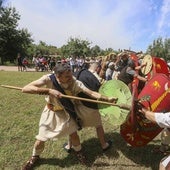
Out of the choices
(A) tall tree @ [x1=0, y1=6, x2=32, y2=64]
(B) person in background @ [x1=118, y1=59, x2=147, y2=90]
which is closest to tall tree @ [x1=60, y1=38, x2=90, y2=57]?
(A) tall tree @ [x1=0, y1=6, x2=32, y2=64]

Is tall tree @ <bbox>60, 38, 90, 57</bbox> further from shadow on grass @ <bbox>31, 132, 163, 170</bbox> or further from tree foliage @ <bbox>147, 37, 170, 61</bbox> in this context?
shadow on grass @ <bbox>31, 132, 163, 170</bbox>

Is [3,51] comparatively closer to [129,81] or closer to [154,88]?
[129,81]

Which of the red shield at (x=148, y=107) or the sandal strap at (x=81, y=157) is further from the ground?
the red shield at (x=148, y=107)

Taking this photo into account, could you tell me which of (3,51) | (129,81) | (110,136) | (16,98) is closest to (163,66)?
(129,81)

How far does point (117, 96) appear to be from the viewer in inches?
179

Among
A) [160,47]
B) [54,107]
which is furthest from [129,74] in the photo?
[160,47]

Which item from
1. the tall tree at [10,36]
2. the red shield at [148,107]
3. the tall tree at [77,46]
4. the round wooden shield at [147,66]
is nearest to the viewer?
the red shield at [148,107]

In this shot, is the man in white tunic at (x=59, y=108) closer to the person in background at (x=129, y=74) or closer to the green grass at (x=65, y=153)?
the green grass at (x=65, y=153)

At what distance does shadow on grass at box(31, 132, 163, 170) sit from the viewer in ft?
16.2

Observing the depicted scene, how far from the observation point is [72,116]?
4.82 m

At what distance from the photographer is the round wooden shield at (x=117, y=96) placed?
14.5 feet

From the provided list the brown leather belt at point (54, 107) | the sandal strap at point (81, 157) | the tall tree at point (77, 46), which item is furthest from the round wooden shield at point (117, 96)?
the tall tree at point (77, 46)

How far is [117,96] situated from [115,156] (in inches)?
48.9

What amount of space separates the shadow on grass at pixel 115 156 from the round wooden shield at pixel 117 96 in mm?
939
